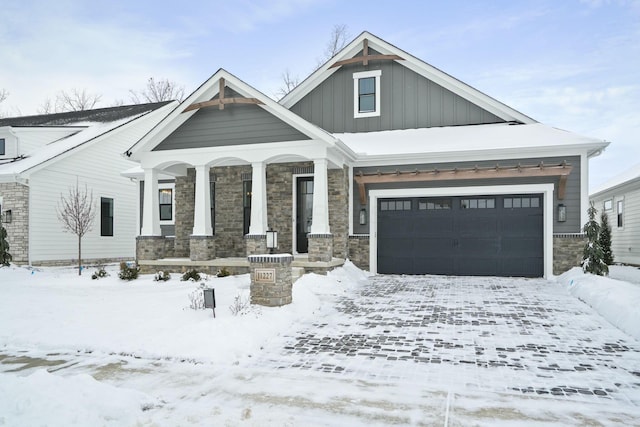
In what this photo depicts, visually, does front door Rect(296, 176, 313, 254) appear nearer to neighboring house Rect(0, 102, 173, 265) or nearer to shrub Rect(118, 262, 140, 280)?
shrub Rect(118, 262, 140, 280)

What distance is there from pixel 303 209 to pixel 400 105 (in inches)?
208

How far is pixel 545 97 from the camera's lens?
28.3 metres

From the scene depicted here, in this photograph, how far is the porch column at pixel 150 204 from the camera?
14.3 metres

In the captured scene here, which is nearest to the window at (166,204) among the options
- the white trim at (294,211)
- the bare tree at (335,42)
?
the white trim at (294,211)

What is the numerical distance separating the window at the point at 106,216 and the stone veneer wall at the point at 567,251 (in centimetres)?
1791

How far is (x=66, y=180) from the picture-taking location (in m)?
18.7

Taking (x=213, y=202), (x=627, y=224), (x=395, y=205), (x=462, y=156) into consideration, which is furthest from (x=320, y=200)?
(x=627, y=224)

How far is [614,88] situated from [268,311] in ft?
86.6

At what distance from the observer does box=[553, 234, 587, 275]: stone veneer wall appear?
43.1ft

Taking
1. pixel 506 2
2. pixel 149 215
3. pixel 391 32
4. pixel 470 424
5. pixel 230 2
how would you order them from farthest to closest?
pixel 391 32 → pixel 230 2 → pixel 506 2 → pixel 149 215 → pixel 470 424

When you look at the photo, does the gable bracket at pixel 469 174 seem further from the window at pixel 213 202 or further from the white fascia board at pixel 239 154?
the window at pixel 213 202

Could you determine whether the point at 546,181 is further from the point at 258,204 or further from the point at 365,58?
the point at 258,204

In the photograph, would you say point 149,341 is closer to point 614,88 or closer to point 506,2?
point 506,2

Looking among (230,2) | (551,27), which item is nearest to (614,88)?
(551,27)
